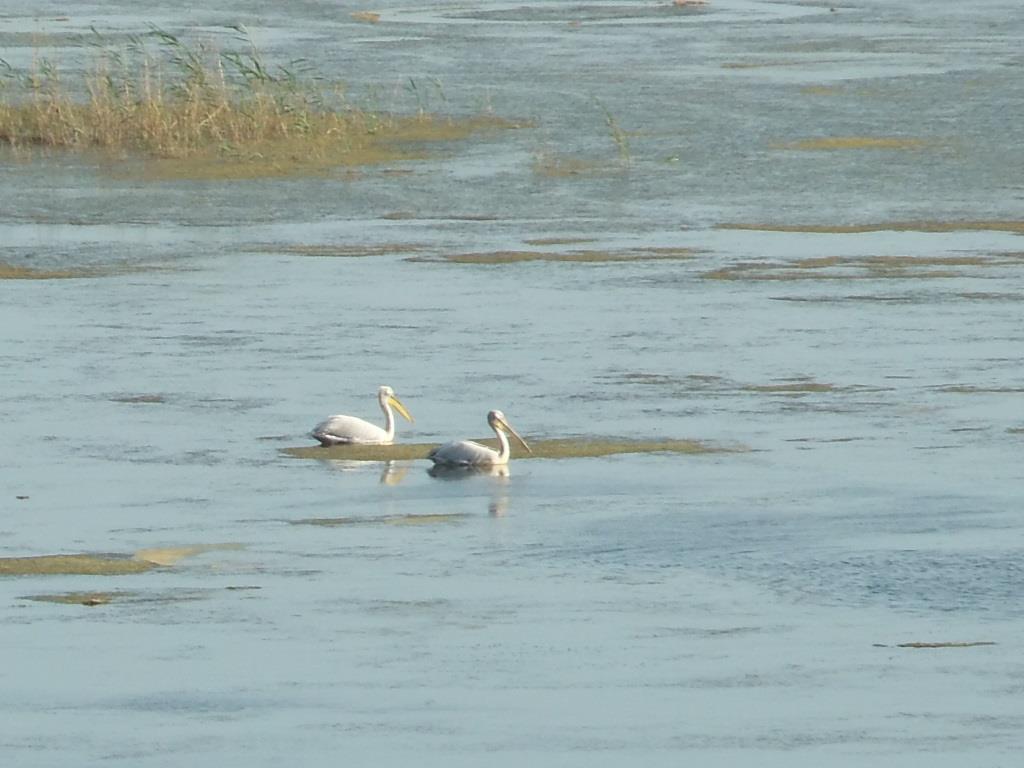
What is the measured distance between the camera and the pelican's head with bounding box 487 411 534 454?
49.3ft

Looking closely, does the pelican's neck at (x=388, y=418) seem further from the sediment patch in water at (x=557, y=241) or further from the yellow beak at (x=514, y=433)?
→ the sediment patch in water at (x=557, y=241)

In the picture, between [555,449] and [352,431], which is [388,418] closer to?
[352,431]

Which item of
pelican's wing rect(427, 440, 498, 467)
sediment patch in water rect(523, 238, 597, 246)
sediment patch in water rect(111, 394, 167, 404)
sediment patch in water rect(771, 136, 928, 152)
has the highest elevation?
sediment patch in water rect(771, 136, 928, 152)

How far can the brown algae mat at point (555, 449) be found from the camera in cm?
1538

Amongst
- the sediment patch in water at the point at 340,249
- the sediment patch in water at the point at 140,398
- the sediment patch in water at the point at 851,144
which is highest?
the sediment patch in water at the point at 851,144

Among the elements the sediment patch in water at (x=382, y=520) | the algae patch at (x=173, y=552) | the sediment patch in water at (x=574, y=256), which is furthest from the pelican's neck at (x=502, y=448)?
the sediment patch in water at (x=574, y=256)

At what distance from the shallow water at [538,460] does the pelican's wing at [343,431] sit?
12.4 inches

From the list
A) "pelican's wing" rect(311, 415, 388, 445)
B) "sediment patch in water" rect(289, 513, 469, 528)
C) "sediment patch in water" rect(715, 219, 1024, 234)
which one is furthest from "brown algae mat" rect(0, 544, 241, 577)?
"sediment patch in water" rect(715, 219, 1024, 234)

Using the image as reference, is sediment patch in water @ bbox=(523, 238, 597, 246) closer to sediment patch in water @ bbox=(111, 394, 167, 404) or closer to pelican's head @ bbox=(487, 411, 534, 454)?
sediment patch in water @ bbox=(111, 394, 167, 404)

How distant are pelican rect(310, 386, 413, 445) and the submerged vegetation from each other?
44.1ft

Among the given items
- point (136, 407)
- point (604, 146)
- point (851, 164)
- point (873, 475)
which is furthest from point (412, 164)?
point (873, 475)

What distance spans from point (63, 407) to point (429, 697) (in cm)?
736

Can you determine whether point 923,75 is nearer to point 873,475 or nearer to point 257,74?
point 257,74

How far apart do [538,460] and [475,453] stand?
619 millimetres
